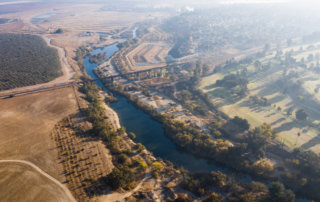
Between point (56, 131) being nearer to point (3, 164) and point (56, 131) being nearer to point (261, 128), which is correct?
point (3, 164)

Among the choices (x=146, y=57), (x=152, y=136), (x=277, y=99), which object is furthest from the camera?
(x=146, y=57)

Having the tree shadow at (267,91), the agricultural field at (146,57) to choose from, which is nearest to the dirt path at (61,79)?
the agricultural field at (146,57)

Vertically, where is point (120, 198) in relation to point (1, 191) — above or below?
below

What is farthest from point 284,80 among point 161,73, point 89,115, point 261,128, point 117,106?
point 89,115

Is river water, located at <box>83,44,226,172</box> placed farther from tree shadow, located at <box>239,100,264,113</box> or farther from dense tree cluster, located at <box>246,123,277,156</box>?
tree shadow, located at <box>239,100,264,113</box>

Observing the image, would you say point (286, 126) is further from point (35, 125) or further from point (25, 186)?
point (35, 125)

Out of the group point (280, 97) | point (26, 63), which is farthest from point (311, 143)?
point (26, 63)

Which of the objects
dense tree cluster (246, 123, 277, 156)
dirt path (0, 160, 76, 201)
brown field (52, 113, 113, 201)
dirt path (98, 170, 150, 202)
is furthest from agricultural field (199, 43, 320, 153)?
dirt path (0, 160, 76, 201)
